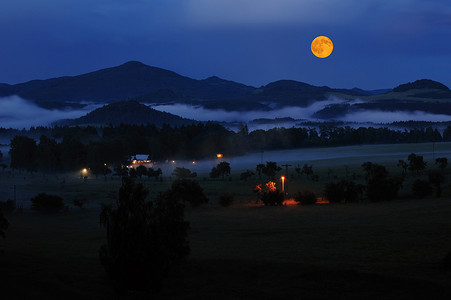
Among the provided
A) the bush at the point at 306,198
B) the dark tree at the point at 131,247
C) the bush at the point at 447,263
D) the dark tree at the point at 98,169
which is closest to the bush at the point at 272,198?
the bush at the point at 306,198

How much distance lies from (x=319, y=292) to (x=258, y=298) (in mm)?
2340

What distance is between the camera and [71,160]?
12850 cm

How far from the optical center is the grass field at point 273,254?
59.8 feet

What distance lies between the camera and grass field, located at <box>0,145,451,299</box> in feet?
59.8

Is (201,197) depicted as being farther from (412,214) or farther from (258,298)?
(258,298)

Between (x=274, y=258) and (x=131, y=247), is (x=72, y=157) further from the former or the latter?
(x=131, y=247)

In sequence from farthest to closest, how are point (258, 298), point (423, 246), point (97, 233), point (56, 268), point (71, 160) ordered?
1. point (71, 160)
2. point (97, 233)
3. point (423, 246)
4. point (56, 268)
5. point (258, 298)

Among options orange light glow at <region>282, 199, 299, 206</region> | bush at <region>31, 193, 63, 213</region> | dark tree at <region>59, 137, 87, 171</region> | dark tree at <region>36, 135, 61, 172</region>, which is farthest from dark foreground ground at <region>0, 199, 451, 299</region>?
dark tree at <region>36, 135, 61, 172</region>

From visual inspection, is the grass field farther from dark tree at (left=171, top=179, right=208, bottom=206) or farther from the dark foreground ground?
dark tree at (left=171, top=179, right=208, bottom=206)

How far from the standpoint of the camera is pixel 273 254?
86.5 ft

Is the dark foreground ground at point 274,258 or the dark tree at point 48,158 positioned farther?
the dark tree at point 48,158

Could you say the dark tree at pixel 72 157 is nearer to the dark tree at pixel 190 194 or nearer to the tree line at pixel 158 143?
the tree line at pixel 158 143

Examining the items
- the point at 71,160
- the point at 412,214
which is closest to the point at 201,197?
the point at 412,214

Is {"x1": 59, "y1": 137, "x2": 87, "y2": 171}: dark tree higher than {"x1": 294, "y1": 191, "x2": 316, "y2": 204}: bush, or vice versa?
{"x1": 59, "y1": 137, "x2": 87, "y2": 171}: dark tree
